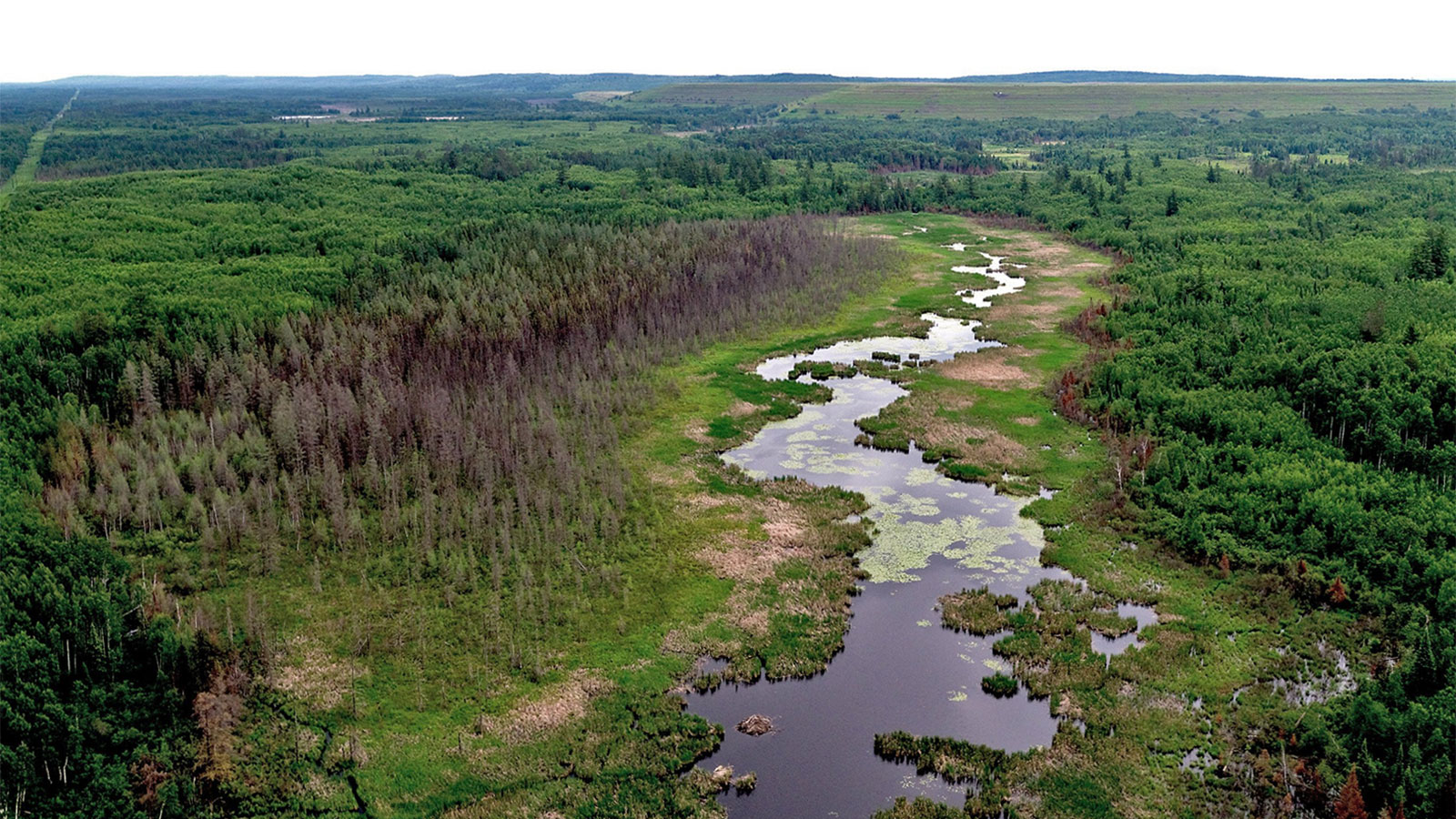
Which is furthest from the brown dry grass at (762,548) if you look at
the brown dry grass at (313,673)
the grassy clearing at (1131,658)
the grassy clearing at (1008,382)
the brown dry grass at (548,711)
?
the brown dry grass at (313,673)

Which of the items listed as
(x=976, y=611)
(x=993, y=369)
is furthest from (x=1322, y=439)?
(x=993, y=369)

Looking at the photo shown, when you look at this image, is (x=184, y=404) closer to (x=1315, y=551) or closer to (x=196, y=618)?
(x=196, y=618)

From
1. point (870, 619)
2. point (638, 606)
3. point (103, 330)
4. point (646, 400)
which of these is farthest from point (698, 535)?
point (103, 330)

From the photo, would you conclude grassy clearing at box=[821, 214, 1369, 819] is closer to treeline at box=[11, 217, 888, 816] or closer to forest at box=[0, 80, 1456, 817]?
forest at box=[0, 80, 1456, 817]

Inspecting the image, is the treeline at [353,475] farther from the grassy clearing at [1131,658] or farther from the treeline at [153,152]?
the treeline at [153,152]

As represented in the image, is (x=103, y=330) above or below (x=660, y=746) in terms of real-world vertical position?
above

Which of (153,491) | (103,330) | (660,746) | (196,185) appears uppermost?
(196,185)
